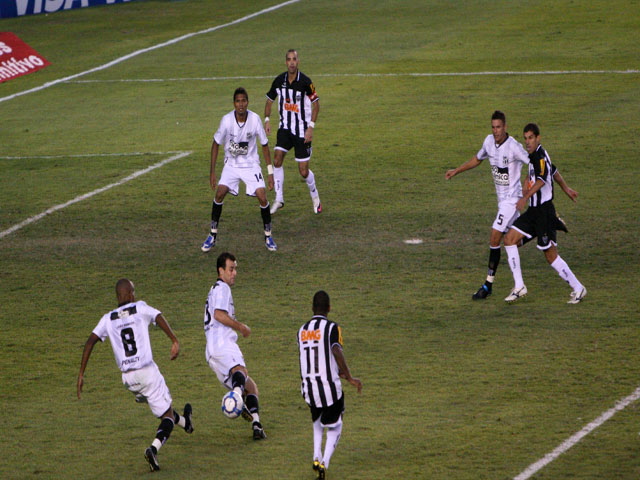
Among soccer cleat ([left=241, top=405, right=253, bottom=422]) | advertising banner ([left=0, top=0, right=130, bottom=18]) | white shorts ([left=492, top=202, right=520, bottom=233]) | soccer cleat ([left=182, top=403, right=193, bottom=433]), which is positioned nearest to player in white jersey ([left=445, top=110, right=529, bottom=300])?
white shorts ([left=492, top=202, right=520, bottom=233])

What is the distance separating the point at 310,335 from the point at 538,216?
5357 millimetres

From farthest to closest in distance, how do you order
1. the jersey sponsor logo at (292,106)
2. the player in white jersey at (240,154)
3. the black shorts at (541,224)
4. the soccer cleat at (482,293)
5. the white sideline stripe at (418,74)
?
the white sideline stripe at (418,74), the jersey sponsor logo at (292,106), the player in white jersey at (240,154), the soccer cleat at (482,293), the black shorts at (541,224)

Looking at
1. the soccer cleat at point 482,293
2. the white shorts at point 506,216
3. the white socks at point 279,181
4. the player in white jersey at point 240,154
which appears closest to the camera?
the white shorts at point 506,216

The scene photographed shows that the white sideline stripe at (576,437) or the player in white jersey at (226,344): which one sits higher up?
the player in white jersey at (226,344)

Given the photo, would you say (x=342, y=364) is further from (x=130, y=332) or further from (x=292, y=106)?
(x=292, y=106)

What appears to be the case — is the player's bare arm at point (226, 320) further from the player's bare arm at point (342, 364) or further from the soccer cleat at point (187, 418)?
the player's bare arm at point (342, 364)

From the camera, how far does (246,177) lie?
16297mm

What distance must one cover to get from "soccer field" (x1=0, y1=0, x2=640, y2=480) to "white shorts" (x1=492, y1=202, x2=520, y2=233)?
1055 millimetres

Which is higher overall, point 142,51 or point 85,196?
point 142,51

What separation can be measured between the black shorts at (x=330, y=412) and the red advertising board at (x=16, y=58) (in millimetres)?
26614

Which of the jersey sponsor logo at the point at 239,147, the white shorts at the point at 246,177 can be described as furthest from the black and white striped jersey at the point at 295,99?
the white shorts at the point at 246,177

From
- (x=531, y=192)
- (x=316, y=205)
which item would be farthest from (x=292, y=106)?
(x=531, y=192)

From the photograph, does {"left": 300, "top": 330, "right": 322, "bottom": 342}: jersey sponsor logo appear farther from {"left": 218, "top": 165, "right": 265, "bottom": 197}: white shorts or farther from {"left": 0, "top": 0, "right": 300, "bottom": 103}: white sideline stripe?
{"left": 0, "top": 0, "right": 300, "bottom": 103}: white sideline stripe

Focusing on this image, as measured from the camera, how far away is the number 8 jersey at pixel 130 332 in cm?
980
